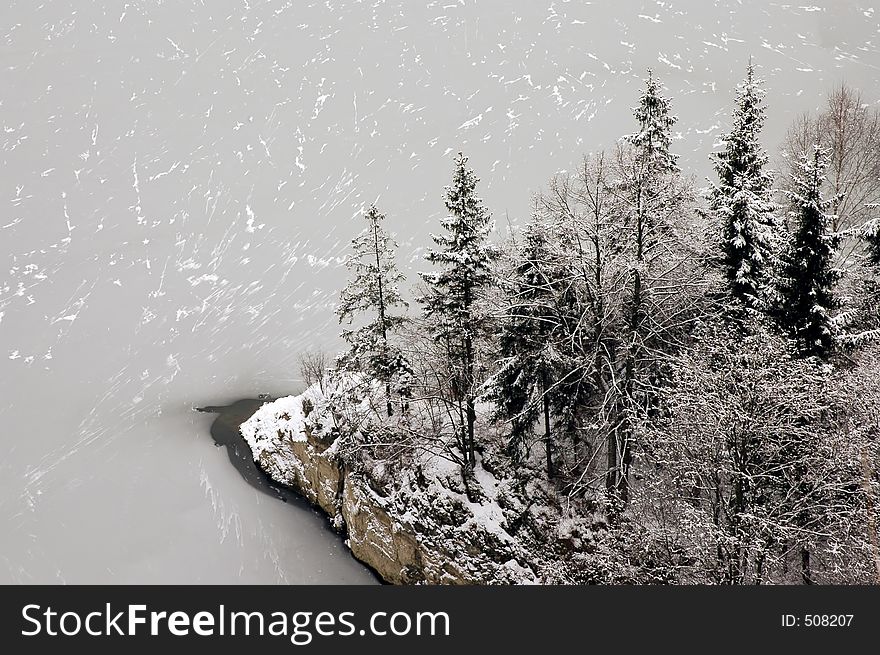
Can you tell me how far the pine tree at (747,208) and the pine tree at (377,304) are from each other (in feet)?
41.3

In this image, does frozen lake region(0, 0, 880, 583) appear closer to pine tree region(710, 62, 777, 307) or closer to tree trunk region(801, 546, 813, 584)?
tree trunk region(801, 546, 813, 584)

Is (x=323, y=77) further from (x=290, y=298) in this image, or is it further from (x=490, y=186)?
(x=290, y=298)

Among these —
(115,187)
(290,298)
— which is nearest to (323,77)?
(115,187)

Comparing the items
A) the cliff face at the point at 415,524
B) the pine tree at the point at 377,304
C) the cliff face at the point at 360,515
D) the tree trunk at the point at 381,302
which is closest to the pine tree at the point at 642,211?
the cliff face at the point at 415,524

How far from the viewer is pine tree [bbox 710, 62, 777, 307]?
60.0 ft

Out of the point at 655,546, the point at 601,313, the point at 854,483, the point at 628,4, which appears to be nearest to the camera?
the point at 854,483

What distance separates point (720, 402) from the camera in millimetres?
14586

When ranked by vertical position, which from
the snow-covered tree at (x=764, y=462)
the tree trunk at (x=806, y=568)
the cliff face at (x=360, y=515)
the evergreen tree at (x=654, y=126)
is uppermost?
the evergreen tree at (x=654, y=126)

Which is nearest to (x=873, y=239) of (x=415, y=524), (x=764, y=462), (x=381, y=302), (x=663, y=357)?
(x=663, y=357)

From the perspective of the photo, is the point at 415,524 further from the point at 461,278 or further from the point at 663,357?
the point at 663,357

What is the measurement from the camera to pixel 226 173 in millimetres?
103188

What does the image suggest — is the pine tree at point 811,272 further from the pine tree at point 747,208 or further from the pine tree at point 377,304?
the pine tree at point 377,304

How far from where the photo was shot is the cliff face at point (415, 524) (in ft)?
75.9

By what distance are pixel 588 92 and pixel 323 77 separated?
51199mm
